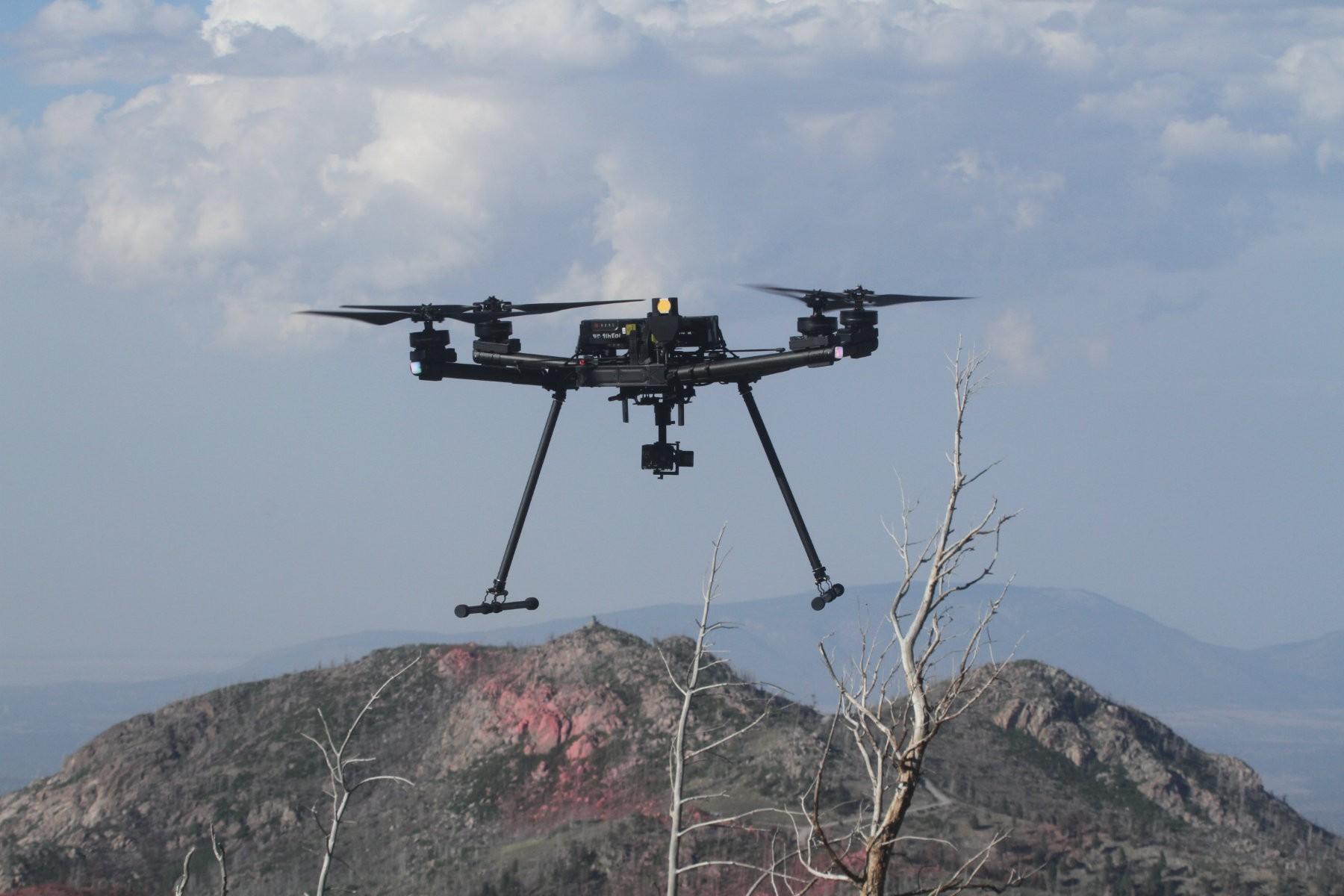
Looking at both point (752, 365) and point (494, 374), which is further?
point (494, 374)

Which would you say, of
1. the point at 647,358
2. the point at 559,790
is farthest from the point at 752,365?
the point at 559,790

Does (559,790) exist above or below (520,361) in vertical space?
below

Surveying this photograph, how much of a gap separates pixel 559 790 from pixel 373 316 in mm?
→ 48671

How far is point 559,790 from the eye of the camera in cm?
7188

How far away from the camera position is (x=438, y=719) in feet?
261

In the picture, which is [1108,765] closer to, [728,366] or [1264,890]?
[1264,890]

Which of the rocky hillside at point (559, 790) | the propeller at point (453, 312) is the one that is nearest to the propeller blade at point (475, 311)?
the propeller at point (453, 312)

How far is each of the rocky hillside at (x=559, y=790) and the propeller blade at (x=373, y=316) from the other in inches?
1493

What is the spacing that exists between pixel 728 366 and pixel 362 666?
64.1 m

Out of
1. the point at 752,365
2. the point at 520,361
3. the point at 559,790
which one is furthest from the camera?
the point at 559,790

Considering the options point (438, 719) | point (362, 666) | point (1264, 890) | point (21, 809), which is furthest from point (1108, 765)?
point (21, 809)

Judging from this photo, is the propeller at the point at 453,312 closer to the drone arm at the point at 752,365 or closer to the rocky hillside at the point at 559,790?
the drone arm at the point at 752,365

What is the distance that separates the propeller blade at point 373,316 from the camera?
25.7 m

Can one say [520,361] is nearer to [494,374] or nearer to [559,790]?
[494,374]
